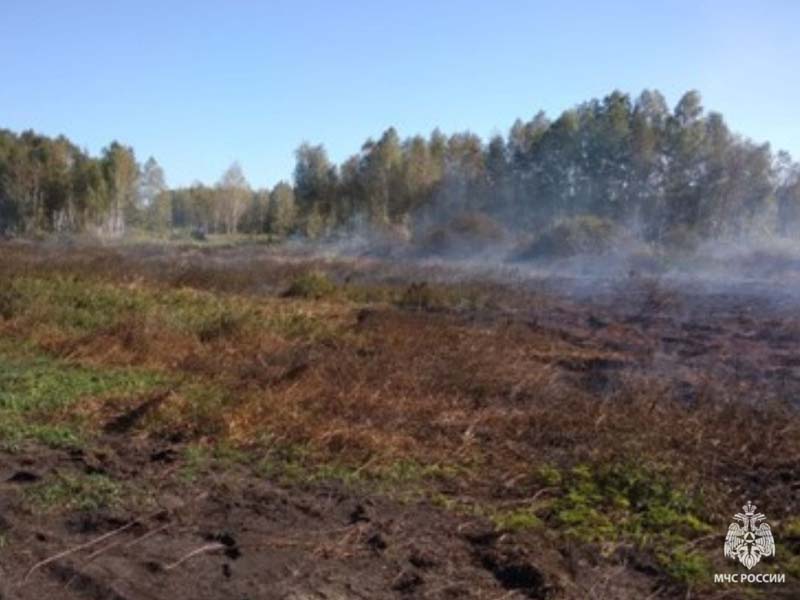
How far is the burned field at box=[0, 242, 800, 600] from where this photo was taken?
3.64m

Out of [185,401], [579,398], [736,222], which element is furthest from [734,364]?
[736,222]

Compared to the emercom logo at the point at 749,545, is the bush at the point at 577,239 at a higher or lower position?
higher

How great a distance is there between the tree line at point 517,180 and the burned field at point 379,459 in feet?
84.3

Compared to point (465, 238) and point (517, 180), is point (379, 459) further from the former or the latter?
point (517, 180)

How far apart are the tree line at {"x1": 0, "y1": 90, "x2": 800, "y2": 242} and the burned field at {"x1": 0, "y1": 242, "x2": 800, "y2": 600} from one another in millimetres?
25699

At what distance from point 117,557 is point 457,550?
1.68 meters

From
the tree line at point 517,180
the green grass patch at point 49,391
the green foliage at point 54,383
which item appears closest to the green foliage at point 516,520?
the green grass patch at point 49,391

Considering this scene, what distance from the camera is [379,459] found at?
532 centimetres

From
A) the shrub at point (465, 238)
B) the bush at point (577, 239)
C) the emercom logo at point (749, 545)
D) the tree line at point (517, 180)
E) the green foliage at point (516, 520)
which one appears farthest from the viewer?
the tree line at point (517, 180)

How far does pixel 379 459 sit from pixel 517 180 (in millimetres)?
41703

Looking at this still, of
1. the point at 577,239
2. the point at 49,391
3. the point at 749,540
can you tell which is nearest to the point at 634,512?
the point at 749,540

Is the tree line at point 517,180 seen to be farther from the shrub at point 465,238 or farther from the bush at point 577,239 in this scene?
the shrub at point 465,238

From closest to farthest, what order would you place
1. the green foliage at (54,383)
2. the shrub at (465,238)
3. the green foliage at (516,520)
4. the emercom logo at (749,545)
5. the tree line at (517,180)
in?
the emercom logo at (749,545)
the green foliage at (516,520)
the green foliage at (54,383)
the shrub at (465,238)
the tree line at (517,180)

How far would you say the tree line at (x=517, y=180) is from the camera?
38.6m
